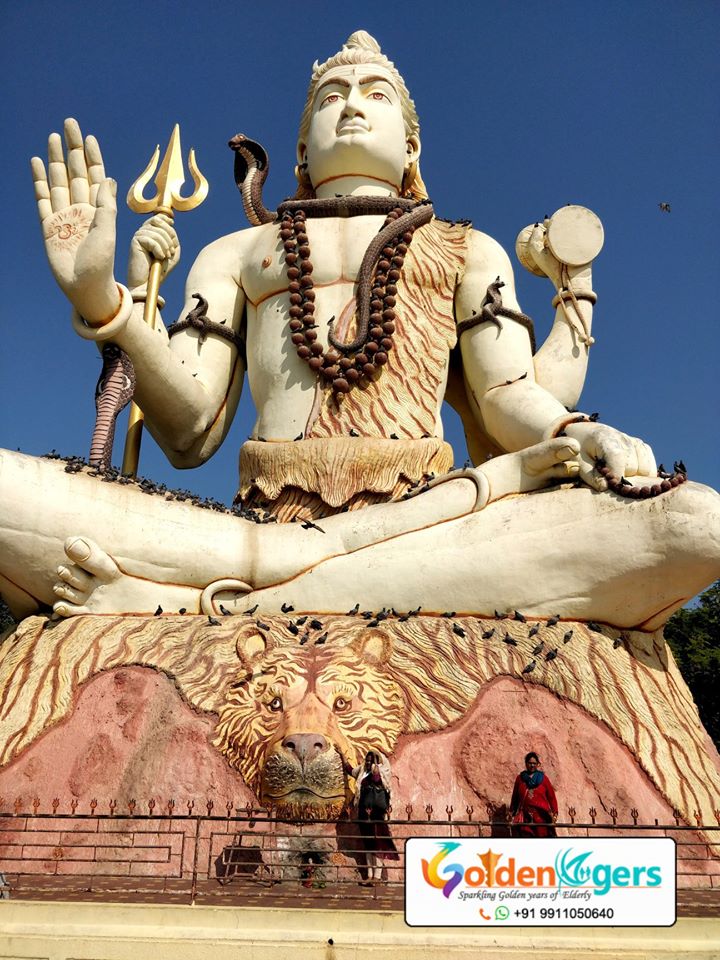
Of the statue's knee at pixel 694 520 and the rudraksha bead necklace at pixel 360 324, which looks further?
the rudraksha bead necklace at pixel 360 324

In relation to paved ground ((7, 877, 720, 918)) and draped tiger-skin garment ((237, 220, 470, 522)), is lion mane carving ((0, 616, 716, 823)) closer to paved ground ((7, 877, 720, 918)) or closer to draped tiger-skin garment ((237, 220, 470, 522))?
paved ground ((7, 877, 720, 918))

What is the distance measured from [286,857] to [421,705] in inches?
45.9

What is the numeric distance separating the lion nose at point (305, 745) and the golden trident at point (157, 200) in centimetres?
339

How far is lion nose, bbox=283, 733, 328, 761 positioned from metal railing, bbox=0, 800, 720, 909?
0.33m

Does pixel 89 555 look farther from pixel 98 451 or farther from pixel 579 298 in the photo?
pixel 579 298

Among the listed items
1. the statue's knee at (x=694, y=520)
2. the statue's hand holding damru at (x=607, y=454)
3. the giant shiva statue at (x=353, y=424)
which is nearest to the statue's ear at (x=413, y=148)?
the giant shiva statue at (x=353, y=424)

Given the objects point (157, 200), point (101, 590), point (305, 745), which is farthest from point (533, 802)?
point (157, 200)

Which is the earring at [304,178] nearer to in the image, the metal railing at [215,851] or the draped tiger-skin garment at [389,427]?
the draped tiger-skin garment at [389,427]

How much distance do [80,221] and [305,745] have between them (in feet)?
13.4

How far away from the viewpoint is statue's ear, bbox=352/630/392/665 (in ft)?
20.0

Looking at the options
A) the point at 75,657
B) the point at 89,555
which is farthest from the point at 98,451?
the point at 75,657

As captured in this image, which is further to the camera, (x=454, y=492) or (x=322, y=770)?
(x=454, y=492)

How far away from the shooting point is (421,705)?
19.4 ft

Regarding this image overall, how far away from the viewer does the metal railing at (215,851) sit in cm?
483
